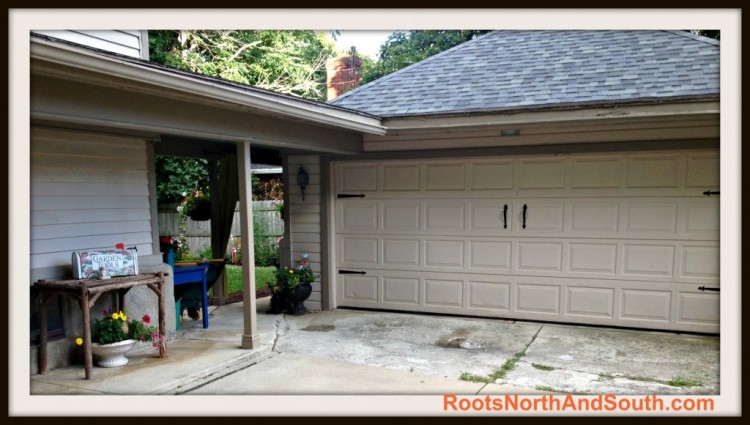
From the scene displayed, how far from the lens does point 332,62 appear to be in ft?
54.1

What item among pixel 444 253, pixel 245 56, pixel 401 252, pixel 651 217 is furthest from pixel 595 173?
pixel 245 56

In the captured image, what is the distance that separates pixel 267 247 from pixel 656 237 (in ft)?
26.3

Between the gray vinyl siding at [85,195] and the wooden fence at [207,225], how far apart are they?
668cm

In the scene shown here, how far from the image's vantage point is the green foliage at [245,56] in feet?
39.3

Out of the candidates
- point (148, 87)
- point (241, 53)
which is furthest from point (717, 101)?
point (241, 53)

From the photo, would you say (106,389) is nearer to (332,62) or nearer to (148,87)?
(148,87)

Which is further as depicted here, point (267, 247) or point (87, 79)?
point (267, 247)

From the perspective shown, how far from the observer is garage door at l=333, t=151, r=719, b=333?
18.0 ft

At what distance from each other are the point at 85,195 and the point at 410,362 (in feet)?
10.2

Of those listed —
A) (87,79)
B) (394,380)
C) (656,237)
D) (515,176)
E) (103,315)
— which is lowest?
(394,380)

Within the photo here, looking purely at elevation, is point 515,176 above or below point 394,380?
above

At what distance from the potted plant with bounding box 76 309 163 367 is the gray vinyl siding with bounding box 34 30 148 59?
7.90 ft

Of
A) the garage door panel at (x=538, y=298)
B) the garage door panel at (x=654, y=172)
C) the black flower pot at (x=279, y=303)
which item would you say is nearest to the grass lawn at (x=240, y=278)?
the black flower pot at (x=279, y=303)

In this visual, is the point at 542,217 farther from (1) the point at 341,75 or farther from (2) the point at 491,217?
(1) the point at 341,75
